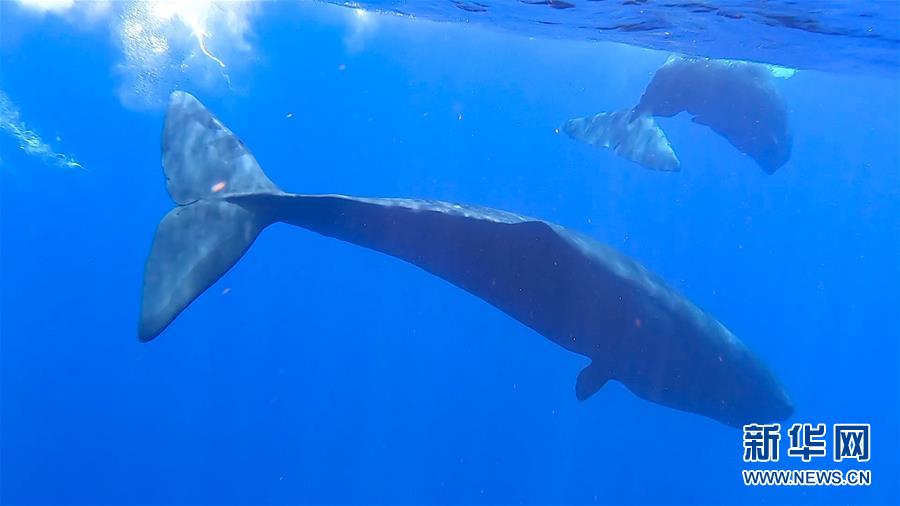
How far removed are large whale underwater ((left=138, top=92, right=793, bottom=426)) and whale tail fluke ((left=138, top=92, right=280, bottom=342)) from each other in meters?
0.01

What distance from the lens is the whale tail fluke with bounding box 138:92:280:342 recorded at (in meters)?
7.48

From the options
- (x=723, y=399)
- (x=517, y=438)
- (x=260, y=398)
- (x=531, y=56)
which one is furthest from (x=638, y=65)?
(x=723, y=399)

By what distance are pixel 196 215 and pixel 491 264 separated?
3562mm

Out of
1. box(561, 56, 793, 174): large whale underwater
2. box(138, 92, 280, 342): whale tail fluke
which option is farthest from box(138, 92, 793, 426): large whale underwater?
box(561, 56, 793, 174): large whale underwater

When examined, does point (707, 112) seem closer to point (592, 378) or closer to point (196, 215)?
point (592, 378)

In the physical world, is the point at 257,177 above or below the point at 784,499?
below

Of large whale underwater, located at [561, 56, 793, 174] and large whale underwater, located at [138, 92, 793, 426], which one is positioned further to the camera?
large whale underwater, located at [561, 56, 793, 174]

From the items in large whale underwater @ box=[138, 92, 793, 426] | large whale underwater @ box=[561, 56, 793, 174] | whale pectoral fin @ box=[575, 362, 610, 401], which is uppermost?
large whale underwater @ box=[561, 56, 793, 174]

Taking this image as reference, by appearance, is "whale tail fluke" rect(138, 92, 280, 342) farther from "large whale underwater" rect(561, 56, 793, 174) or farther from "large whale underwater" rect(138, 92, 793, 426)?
"large whale underwater" rect(561, 56, 793, 174)

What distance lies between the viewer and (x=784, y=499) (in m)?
29.2

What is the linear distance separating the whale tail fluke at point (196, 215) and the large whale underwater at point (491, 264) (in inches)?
0.6

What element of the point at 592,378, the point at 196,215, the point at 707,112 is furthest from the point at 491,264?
the point at 707,112

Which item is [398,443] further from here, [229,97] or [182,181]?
[182,181]

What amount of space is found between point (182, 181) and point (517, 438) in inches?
978
